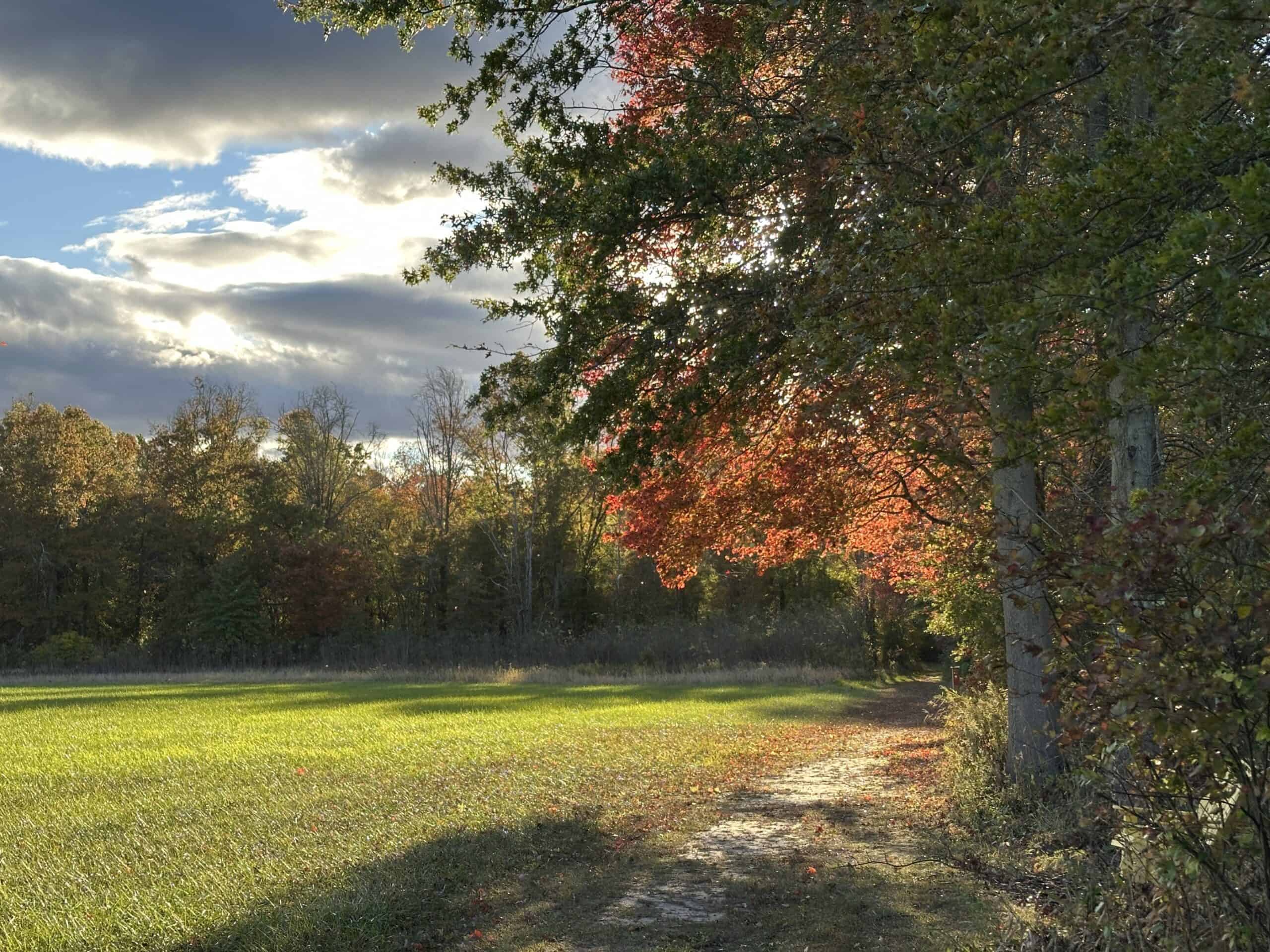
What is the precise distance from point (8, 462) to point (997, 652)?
2121 inches

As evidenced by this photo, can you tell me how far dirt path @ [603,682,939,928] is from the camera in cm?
762

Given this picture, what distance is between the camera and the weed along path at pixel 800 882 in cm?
682

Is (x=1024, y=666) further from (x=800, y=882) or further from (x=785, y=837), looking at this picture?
(x=800, y=882)

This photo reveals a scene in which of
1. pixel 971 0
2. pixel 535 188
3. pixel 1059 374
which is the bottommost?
pixel 1059 374

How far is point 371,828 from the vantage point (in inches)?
392

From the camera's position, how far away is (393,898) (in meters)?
7.18

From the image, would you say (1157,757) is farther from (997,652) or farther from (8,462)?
(8,462)

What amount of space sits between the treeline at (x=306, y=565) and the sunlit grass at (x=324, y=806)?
23072 millimetres

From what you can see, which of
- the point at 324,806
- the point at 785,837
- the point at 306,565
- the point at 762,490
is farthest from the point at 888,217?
the point at 306,565

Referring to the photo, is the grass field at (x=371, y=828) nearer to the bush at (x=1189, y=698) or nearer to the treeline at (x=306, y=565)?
the bush at (x=1189, y=698)

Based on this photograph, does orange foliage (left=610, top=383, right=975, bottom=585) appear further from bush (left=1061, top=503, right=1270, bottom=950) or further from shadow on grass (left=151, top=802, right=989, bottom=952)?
bush (left=1061, top=503, right=1270, bottom=950)

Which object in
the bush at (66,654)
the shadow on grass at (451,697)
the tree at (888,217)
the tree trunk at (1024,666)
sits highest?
the tree at (888,217)

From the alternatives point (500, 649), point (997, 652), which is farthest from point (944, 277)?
point (500, 649)

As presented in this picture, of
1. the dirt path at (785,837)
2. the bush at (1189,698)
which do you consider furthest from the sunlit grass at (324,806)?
the bush at (1189,698)
